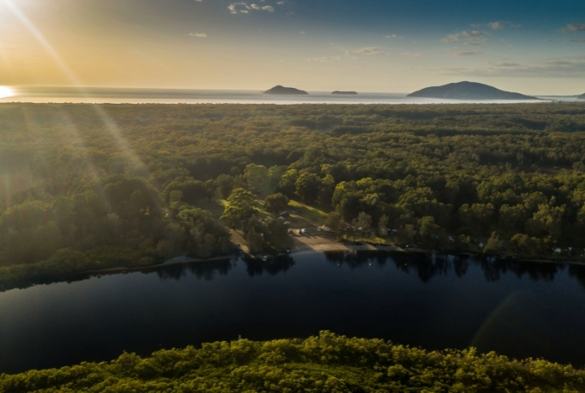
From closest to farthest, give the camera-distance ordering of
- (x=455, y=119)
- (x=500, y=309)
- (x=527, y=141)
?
(x=500, y=309)
(x=527, y=141)
(x=455, y=119)

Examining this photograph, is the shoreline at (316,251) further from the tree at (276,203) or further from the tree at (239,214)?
the tree at (276,203)

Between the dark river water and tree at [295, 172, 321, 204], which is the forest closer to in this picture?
tree at [295, 172, 321, 204]

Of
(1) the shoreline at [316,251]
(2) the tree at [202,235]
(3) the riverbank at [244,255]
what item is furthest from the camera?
(2) the tree at [202,235]

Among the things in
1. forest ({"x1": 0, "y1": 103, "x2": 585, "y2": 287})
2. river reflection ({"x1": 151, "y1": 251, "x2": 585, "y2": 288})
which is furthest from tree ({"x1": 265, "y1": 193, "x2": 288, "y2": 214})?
river reflection ({"x1": 151, "y1": 251, "x2": 585, "y2": 288})

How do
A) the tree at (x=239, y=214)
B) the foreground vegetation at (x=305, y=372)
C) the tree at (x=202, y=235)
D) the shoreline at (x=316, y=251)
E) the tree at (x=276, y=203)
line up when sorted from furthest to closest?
1. the tree at (x=276, y=203)
2. the tree at (x=239, y=214)
3. the tree at (x=202, y=235)
4. the shoreline at (x=316, y=251)
5. the foreground vegetation at (x=305, y=372)

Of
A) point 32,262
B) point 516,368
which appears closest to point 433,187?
point 516,368

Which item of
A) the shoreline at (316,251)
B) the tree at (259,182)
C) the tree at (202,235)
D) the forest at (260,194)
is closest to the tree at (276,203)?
the forest at (260,194)

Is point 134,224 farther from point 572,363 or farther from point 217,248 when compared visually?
point 572,363
